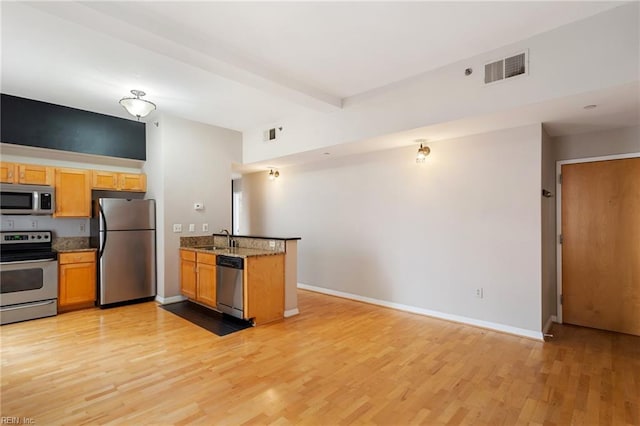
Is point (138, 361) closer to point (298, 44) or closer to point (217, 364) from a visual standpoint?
point (217, 364)

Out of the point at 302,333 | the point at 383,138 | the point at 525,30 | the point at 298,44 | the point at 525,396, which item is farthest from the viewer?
the point at 383,138

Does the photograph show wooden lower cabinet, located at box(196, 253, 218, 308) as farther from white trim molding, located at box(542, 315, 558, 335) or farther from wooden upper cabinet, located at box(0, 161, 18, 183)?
white trim molding, located at box(542, 315, 558, 335)

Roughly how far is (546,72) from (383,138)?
1.79 meters

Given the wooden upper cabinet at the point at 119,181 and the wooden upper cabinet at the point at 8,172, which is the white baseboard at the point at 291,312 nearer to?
the wooden upper cabinet at the point at 119,181

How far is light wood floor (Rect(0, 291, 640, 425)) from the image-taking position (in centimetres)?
217

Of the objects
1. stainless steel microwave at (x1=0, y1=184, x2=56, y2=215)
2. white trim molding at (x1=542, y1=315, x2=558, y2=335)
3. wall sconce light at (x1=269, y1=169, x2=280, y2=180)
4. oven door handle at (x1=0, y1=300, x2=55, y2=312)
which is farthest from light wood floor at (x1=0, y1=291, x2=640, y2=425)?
wall sconce light at (x1=269, y1=169, x2=280, y2=180)

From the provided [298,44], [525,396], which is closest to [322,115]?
[298,44]

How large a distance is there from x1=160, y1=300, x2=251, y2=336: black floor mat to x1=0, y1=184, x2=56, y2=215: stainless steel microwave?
2085 millimetres

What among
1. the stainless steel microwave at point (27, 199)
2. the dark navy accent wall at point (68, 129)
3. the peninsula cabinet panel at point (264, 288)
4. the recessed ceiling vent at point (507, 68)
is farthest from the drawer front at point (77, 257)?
the recessed ceiling vent at point (507, 68)

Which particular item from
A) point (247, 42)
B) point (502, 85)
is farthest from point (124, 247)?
point (502, 85)

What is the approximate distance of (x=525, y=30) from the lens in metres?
2.78

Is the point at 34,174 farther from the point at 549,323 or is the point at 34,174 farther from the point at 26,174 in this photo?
the point at 549,323

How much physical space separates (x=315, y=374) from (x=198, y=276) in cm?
266

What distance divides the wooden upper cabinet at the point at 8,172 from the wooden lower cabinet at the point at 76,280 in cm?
114
